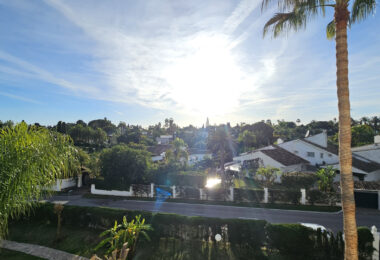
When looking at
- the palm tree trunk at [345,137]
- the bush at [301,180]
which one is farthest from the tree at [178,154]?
the palm tree trunk at [345,137]

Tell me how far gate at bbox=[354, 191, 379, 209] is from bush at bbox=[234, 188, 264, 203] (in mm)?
9286

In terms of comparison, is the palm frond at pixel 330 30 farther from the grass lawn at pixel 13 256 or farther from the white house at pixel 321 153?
the white house at pixel 321 153

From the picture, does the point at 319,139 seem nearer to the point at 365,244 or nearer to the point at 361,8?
the point at 365,244

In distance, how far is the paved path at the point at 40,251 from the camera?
33.5 ft

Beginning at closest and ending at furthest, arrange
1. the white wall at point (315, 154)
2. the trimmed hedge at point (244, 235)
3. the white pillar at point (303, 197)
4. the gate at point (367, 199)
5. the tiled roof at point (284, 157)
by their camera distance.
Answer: the trimmed hedge at point (244, 235), the gate at point (367, 199), the white pillar at point (303, 197), the tiled roof at point (284, 157), the white wall at point (315, 154)

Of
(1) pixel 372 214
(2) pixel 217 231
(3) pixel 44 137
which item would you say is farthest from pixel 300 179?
(3) pixel 44 137

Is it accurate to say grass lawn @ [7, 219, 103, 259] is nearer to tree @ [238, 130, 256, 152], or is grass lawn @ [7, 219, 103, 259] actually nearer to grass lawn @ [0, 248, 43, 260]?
grass lawn @ [0, 248, 43, 260]

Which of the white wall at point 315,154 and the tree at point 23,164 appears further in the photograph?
the white wall at point 315,154

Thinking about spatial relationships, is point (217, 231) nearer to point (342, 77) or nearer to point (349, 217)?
point (349, 217)

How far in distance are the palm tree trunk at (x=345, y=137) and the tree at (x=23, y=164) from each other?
8558mm

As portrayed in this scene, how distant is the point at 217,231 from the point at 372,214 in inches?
636

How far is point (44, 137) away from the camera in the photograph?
5.66 m

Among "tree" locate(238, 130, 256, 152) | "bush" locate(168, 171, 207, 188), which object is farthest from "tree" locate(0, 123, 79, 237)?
"tree" locate(238, 130, 256, 152)

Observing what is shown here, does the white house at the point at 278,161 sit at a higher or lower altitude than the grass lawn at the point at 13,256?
higher
